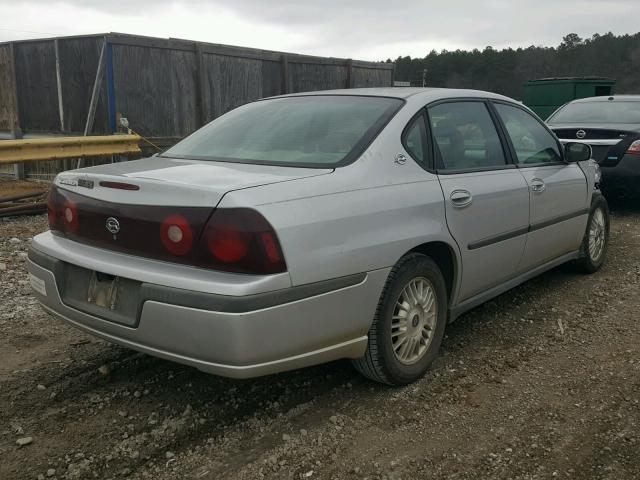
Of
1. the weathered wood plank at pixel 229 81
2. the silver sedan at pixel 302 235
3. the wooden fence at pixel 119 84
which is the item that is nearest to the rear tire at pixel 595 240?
the silver sedan at pixel 302 235

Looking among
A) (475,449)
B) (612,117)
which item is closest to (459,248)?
(475,449)

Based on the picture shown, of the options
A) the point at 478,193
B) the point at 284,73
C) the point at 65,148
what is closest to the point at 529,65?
the point at 284,73

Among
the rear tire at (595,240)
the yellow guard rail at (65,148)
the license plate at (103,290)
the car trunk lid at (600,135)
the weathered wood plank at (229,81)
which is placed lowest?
the rear tire at (595,240)

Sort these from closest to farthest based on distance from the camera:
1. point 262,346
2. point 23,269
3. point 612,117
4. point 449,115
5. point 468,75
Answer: point 262,346
point 449,115
point 23,269
point 612,117
point 468,75

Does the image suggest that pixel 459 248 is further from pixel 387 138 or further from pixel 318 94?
pixel 318 94

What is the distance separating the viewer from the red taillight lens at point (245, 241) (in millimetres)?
2514

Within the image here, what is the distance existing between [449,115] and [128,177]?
6.39 ft

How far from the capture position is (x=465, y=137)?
12.7 feet

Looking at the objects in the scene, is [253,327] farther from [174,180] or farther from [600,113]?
[600,113]

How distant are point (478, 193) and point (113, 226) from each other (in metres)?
2.02

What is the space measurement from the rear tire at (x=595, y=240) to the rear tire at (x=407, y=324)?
2362 millimetres

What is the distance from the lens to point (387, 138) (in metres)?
3.23

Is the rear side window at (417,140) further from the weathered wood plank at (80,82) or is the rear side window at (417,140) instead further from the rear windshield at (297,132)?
the weathered wood plank at (80,82)

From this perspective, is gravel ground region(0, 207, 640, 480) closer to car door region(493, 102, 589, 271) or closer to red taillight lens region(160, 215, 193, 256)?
car door region(493, 102, 589, 271)
